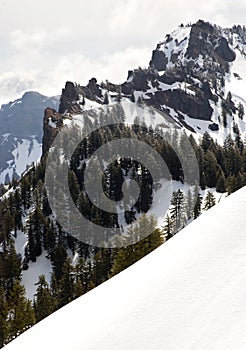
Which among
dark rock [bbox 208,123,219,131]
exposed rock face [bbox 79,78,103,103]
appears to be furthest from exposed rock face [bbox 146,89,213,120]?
exposed rock face [bbox 79,78,103,103]

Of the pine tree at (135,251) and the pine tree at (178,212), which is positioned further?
the pine tree at (178,212)

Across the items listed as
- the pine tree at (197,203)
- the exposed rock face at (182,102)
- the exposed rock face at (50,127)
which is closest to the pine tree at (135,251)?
the pine tree at (197,203)

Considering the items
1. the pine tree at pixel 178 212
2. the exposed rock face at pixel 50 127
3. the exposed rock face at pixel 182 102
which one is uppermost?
the exposed rock face at pixel 182 102

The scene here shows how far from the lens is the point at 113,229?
92.3 meters

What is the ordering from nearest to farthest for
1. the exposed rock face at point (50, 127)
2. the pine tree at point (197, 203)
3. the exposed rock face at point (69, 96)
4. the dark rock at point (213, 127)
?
the pine tree at point (197, 203) → the exposed rock face at point (50, 127) → the exposed rock face at point (69, 96) → the dark rock at point (213, 127)

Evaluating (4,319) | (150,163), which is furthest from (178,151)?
(4,319)

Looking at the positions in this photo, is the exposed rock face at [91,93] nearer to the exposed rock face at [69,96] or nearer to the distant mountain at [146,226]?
the distant mountain at [146,226]

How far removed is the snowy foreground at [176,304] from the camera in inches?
446

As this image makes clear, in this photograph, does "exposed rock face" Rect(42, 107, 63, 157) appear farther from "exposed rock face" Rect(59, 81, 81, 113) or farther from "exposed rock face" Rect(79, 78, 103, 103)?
"exposed rock face" Rect(79, 78, 103, 103)

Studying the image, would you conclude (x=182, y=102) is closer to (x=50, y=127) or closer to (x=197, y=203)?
(x=50, y=127)

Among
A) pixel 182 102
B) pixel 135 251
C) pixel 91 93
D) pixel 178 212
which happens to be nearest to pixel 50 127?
pixel 91 93

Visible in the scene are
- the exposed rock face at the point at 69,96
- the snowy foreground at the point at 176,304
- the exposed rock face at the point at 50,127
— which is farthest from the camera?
the exposed rock face at the point at 69,96

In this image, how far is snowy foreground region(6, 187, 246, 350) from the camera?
11.3 metres

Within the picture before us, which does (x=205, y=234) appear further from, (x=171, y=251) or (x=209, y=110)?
(x=209, y=110)
